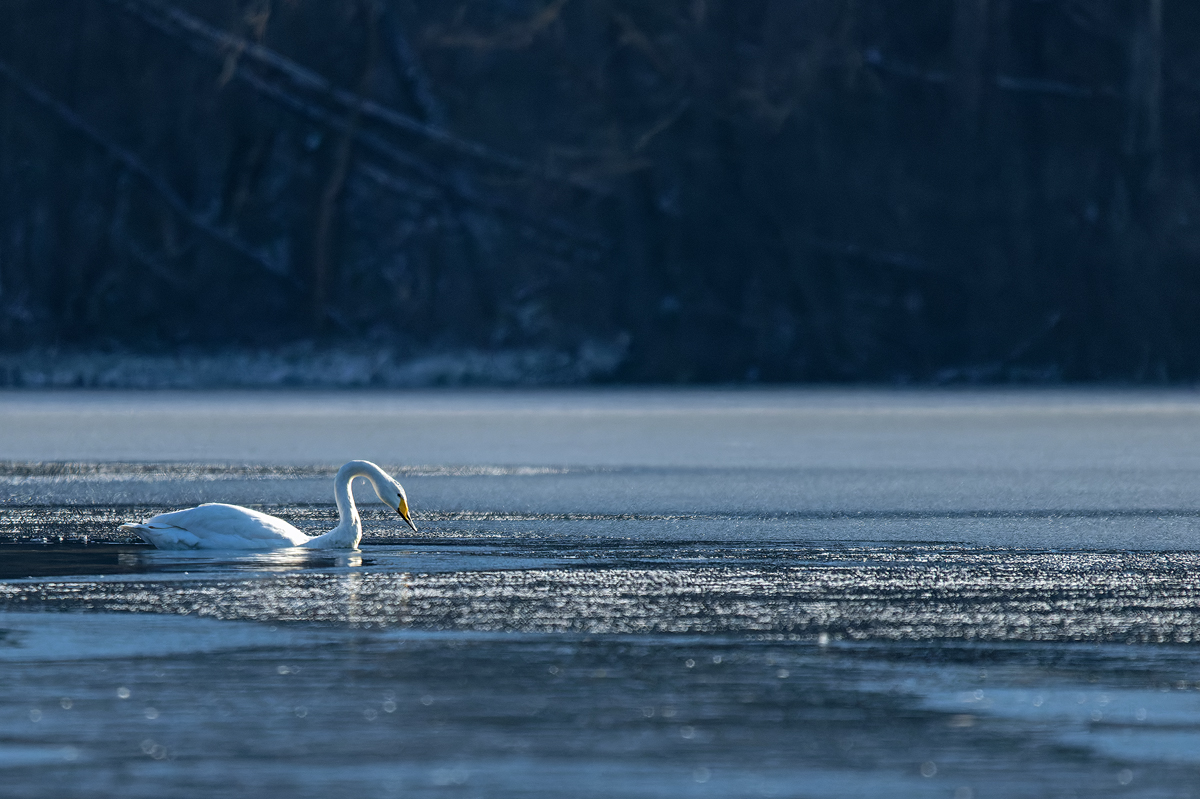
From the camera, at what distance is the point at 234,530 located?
933cm

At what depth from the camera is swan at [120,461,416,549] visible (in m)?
Answer: 9.32

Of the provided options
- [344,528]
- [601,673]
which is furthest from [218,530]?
[601,673]

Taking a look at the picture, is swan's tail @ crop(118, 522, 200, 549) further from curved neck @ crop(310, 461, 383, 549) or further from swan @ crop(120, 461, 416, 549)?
curved neck @ crop(310, 461, 383, 549)

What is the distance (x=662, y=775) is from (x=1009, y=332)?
92.1 feet

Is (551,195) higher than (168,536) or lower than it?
higher

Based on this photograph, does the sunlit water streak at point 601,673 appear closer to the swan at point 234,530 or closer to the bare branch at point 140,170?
the swan at point 234,530

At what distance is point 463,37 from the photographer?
32.3 m

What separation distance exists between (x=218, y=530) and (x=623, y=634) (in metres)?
3.15

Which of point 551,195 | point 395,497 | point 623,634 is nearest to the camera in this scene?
point 623,634

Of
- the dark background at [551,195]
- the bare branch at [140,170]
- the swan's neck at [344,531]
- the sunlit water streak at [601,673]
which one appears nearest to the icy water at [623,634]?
the sunlit water streak at [601,673]

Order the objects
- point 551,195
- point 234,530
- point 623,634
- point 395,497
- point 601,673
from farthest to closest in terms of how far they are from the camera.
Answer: point 551,195, point 395,497, point 234,530, point 623,634, point 601,673

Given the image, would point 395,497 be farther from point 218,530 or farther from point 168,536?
point 168,536

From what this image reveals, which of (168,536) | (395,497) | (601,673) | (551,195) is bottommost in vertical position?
(601,673)

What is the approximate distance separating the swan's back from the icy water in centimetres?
9
